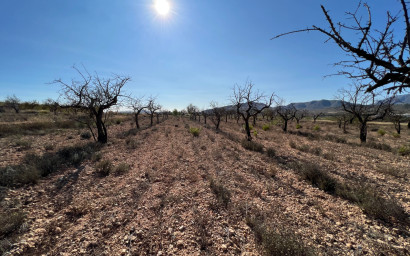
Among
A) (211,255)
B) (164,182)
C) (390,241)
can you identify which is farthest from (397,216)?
(164,182)

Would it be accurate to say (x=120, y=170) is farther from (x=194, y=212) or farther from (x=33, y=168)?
(x=194, y=212)

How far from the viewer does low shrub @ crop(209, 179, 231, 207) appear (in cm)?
475

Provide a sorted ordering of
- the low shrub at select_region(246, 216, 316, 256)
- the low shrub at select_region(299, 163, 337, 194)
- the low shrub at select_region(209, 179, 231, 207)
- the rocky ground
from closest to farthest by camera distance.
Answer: the low shrub at select_region(246, 216, 316, 256) → the rocky ground → the low shrub at select_region(209, 179, 231, 207) → the low shrub at select_region(299, 163, 337, 194)

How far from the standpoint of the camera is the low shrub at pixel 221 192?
4754mm

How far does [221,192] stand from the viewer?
17.0 feet

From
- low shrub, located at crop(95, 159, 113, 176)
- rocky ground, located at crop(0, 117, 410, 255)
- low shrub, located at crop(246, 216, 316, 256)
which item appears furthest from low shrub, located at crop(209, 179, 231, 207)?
low shrub, located at crop(95, 159, 113, 176)

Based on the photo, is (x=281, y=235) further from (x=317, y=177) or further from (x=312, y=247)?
(x=317, y=177)

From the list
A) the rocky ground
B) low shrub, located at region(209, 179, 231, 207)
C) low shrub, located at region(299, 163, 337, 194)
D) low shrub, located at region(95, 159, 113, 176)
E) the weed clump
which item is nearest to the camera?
the rocky ground

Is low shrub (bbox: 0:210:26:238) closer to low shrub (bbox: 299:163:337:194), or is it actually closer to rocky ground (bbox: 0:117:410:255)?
rocky ground (bbox: 0:117:410:255)

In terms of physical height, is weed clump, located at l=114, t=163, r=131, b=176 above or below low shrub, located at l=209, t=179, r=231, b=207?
above

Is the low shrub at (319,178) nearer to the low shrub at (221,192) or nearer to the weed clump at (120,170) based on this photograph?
the low shrub at (221,192)

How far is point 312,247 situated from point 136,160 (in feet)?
26.5

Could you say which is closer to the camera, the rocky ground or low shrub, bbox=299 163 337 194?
the rocky ground

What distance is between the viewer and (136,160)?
28.4 feet
